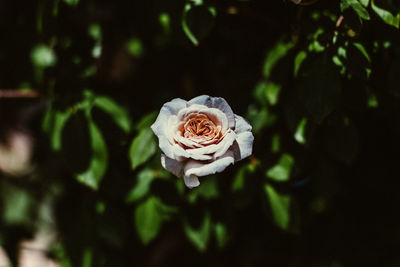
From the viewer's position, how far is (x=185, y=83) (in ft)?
4.44

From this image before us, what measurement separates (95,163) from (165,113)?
40cm

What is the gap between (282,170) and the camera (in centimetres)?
100

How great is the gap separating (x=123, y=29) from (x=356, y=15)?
3.11 feet

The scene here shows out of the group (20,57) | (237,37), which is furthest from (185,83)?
(20,57)

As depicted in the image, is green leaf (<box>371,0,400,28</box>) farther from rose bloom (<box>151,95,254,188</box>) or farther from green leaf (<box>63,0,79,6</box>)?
green leaf (<box>63,0,79,6</box>)

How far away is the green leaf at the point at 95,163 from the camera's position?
100 cm

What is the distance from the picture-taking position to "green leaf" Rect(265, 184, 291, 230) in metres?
1.03

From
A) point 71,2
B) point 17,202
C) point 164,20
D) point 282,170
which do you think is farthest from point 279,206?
point 17,202

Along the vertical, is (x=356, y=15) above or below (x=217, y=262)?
above

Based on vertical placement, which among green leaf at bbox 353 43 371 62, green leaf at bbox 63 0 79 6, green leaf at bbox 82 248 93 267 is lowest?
green leaf at bbox 82 248 93 267

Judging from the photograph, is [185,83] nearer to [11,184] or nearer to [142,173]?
[142,173]

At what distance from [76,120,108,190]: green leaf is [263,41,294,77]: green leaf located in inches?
19.3

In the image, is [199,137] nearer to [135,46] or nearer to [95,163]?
[95,163]

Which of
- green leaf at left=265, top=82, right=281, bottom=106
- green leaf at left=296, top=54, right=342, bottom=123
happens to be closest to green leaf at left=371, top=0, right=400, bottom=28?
green leaf at left=296, top=54, right=342, bottom=123
